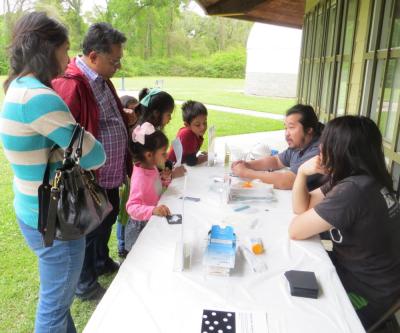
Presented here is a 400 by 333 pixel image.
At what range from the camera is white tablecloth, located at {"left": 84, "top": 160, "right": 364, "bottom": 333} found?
0.97m

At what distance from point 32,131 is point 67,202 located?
25 cm

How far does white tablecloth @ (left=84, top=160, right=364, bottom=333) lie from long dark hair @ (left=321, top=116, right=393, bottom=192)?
324 millimetres

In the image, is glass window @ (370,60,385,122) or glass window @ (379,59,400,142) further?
glass window @ (370,60,385,122)

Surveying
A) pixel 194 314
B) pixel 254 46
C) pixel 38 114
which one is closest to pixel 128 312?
pixel 194 314

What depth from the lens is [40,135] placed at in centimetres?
115

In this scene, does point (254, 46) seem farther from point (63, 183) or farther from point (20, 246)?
point (63, 183)

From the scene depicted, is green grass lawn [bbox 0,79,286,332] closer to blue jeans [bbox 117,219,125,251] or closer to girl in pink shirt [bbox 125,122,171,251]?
blue jeans [bbox 117,219,125,251]

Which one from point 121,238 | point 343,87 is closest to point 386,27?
point 343,87

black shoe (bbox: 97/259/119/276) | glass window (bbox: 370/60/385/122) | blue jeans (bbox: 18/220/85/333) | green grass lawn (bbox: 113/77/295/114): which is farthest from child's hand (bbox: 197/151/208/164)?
green grass lawn (bbox: 113/77/295/114)

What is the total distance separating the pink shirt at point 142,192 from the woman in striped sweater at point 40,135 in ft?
1.37

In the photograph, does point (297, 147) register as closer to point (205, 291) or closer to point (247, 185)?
point (247, 185)

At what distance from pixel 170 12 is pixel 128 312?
75.3 ft

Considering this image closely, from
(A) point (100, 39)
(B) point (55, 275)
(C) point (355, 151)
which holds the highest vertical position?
(A) point (100, 39)

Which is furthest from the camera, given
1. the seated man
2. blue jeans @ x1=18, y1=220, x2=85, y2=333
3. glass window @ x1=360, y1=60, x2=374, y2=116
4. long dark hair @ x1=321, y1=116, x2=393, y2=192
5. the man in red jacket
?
glass window @ x1=360, y1=60, x2=374, y2=116
